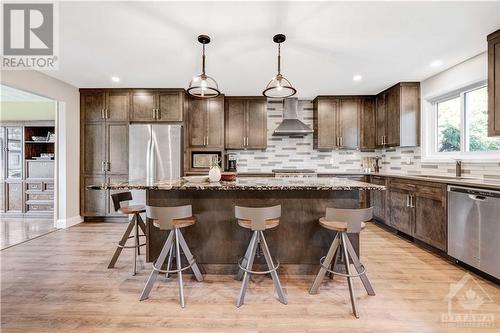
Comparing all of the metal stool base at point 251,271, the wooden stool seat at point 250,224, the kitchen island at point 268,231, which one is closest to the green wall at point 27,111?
the kitchen island at point 268,231

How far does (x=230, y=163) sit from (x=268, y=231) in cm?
289

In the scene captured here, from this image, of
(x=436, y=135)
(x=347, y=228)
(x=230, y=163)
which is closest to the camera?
(x=347, y=228)

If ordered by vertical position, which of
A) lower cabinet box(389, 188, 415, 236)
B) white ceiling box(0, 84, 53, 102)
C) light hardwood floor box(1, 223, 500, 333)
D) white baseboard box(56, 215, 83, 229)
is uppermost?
white ceiling box(0, 84, 53, 102)

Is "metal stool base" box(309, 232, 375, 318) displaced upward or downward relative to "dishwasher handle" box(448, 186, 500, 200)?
downward

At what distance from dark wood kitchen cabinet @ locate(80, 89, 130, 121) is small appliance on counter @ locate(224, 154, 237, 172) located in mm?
2131

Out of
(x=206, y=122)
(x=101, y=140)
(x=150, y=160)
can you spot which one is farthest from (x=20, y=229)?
(x=206, y=122)

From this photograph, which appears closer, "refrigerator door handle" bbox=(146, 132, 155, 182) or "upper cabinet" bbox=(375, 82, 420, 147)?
"upper cabinet" bbox=(375, 82, 420, 147)

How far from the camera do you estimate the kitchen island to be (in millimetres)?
2375

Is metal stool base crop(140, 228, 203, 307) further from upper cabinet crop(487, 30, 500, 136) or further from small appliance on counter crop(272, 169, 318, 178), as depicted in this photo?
upper cabinet crop(487, 30, 500, 136)

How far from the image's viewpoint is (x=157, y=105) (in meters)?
4.41

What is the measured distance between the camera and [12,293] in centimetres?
211

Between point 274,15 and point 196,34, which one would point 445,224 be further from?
point 196,34

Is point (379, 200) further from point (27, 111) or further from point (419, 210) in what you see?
point (27, 111)

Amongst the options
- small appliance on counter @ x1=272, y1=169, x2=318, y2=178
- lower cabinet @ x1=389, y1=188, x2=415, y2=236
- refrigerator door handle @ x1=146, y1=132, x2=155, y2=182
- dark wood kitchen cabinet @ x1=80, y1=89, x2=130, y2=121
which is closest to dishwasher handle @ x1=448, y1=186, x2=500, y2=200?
lower cabinet @ x1=389, y1=188, x2=415, y2=236
